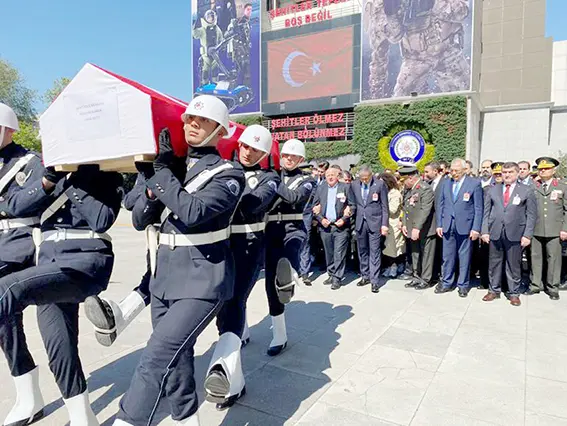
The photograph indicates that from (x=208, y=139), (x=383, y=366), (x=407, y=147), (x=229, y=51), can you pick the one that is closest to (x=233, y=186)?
(x=208, y=139)

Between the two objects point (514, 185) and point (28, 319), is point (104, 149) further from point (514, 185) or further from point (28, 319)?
point (514, 185)

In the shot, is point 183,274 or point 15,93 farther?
point 15,93

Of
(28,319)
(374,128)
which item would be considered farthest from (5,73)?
(28,319)

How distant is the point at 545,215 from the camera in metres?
6.00

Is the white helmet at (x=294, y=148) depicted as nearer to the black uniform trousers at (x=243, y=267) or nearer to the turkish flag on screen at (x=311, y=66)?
the black uniform trousers at (x=243, y=267)

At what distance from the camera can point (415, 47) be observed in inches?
878

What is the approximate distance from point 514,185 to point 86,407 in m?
5.76

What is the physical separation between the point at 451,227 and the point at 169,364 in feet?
16.8

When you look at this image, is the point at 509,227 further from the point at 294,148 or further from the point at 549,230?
the point at 294,148

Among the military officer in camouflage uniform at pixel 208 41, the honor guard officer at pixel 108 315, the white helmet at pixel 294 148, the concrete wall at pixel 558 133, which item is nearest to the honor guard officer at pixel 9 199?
the honor guard officer at pixel 108 315

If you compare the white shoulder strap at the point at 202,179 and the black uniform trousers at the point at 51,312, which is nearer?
the white shoulder strap at the point at 202,179

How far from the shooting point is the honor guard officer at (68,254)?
2377 mm

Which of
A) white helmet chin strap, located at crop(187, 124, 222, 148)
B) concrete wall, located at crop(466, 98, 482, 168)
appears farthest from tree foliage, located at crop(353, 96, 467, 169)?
white helmet chin strap, located at crop(187, 124, 222, 148)

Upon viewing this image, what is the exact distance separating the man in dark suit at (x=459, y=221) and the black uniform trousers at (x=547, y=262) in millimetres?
1010
